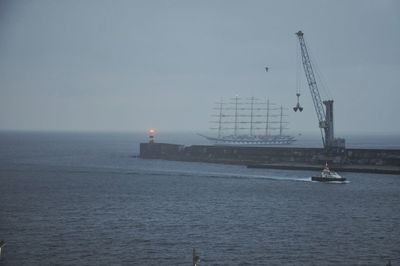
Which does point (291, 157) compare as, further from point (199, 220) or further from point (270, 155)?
point (199, 220)

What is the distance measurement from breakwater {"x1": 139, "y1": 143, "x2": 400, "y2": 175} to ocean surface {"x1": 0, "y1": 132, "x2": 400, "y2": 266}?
13282 millimetres

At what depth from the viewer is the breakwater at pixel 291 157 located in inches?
3999

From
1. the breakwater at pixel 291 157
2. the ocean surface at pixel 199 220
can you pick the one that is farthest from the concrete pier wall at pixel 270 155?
the ocean surface at pixel 199 220

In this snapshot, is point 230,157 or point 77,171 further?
point 230,157

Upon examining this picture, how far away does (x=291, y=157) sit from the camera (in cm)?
11312

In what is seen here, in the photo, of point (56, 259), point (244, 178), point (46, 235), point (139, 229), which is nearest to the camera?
point (56, 259)

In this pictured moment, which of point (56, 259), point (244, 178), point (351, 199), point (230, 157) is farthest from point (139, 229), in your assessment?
point (230, 157)

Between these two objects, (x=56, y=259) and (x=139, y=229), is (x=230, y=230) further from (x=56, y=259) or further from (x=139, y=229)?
(x=56, y=259)

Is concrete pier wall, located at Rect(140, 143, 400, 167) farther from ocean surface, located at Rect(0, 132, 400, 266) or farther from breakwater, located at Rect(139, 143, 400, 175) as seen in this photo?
ocean surface, located at Rect(0, 132, 400, 266)

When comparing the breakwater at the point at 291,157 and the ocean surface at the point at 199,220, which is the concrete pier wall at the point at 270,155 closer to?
the breakwater at the point at 291,157

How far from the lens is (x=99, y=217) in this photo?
52875mm

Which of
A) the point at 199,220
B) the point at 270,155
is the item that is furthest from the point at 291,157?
the point at 199,220

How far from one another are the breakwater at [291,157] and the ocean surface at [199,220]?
1328 cm

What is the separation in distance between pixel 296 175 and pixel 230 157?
102 ft
